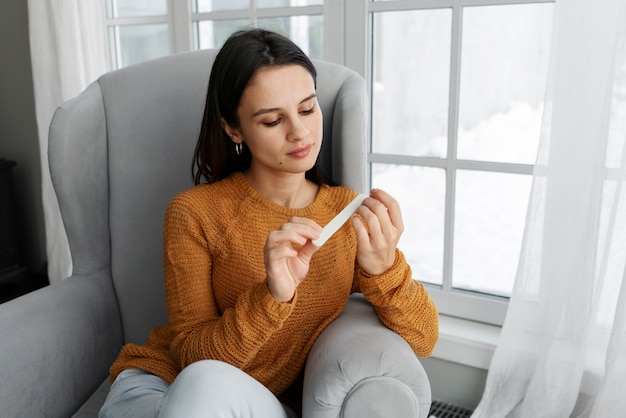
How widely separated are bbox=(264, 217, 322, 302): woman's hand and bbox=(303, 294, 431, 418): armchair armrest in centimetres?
13

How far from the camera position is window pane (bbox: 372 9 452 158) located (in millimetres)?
1799

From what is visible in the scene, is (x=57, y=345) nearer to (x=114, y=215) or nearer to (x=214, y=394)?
(x=114, y=215)

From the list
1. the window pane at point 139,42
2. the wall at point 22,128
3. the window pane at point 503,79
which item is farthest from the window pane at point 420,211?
the wall at point 22,128

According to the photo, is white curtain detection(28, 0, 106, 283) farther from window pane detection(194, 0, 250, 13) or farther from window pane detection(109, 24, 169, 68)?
window pane detection(194, 0, 250, 13)

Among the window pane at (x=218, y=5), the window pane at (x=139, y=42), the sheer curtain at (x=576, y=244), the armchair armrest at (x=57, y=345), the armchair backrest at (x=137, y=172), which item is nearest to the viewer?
the armchair armrest at (x=57, y=345)

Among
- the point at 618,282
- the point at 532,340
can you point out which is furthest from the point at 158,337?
the point at 618,282

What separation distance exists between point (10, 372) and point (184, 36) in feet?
4.37

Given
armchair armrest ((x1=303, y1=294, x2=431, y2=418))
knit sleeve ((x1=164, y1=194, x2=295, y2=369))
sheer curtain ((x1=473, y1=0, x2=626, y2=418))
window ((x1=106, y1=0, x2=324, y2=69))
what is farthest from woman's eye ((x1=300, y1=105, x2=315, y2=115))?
window ((x1=106, y1=0, x2=324, y2=69))

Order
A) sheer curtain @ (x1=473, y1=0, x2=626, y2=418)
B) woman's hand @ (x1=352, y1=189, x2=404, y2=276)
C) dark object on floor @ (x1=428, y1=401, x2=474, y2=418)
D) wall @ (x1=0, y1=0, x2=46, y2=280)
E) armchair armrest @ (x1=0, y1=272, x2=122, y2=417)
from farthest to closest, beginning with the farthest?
wall @ (x1=0, y1=0, x2=46, y2=280), dark object on floor @ (x1=428, y1=401, x2=474, y2=418), sheer curtain @ (x1=473, y1=0, x2=626, y2=418), armchair armrest @ (x1=0, y1=272, x2=122, y2=417), woman's hand @ (x1=352, y1=189, x2=404, y2=276)

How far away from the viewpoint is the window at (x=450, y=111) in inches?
66.9

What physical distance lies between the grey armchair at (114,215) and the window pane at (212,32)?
2.04ft

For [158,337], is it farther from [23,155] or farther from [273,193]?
[23,155]

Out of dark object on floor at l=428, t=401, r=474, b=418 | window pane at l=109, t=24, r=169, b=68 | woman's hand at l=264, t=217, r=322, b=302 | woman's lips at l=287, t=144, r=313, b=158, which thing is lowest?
dark object on floor at l=428, t=401, r=474, b=418

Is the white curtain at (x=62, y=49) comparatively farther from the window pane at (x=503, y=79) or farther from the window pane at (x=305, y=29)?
the window pane at (x=503, y=79)
